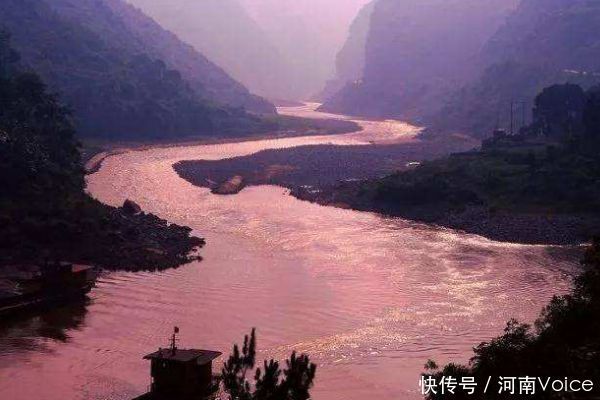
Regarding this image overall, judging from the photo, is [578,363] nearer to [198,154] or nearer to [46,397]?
[46,397]

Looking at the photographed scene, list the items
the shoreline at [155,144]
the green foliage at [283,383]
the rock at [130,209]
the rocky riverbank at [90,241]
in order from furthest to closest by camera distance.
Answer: the shoreline at [155,144]
the rock at [130,209]
the rocky riverbank at [90,241]
the green foliage at [283,383]

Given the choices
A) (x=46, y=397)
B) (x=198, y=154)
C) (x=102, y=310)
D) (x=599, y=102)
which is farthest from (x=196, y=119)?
(x=46, y=397)

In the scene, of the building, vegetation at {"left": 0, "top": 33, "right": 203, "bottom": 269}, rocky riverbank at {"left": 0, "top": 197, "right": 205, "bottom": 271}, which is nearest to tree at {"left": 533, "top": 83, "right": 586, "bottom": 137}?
vegetation at {"left": 0, "top": 33, "right": 203, "bottom": 269}

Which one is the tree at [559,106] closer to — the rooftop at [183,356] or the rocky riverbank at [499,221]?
the rocky riverbank at [499,221]

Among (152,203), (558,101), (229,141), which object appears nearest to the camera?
(152,203)

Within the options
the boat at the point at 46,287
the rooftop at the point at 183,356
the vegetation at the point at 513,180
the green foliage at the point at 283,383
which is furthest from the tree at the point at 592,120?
the green foliage at the point at 283,383

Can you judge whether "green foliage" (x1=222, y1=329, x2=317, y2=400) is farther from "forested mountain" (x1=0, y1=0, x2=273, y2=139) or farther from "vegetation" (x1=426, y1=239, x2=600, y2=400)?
"forested mountain" (x1=0, y1=0, x2=273, y2=139)
